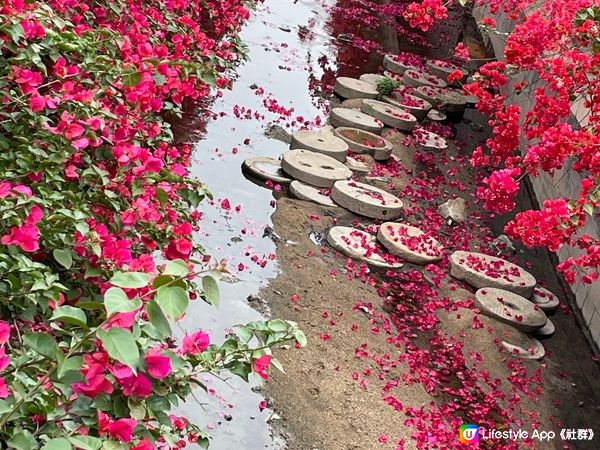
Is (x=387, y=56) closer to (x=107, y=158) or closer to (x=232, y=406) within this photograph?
(x=232, y=406)

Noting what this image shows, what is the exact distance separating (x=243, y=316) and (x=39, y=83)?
11.4 feet

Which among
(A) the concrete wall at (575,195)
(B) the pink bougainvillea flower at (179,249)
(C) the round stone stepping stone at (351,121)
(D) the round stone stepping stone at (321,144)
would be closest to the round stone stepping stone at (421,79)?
(A) the concrete wall at (575,195)

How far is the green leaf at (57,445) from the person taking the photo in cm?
166

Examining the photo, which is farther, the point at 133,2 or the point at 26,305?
the point at 133,2

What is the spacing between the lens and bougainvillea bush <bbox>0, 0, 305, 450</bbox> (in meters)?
1.86

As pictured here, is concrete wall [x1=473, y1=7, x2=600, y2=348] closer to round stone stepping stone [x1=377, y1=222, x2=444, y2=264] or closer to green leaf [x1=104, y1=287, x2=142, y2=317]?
round stone stepping stone [x1=377, y1=222, x2=444, y2=264]

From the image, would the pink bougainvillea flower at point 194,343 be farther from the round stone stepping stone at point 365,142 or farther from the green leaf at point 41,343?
the round stone stepping stone at point 365,142

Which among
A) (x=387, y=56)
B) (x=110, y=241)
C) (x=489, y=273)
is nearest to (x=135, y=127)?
(x=110, y=241)

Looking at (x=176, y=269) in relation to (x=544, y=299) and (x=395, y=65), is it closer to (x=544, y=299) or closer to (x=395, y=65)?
(x=544, y=299)

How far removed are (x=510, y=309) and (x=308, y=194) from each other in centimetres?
292

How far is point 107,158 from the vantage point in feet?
12.6

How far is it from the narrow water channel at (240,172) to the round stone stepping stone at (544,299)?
10.6 ft

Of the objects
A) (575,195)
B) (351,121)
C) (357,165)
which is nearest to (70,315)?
(357,165)

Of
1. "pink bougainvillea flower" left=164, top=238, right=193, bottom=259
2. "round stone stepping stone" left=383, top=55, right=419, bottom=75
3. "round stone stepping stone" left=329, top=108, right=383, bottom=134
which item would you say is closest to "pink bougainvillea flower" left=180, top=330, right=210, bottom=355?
"pink bougainvillea flower" left=164, top=238, right=193, bottom=259
